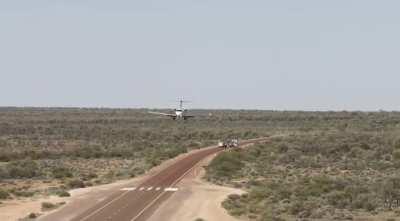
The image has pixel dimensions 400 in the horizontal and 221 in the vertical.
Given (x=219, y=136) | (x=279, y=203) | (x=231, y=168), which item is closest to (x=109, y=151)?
(x=231, y=168)

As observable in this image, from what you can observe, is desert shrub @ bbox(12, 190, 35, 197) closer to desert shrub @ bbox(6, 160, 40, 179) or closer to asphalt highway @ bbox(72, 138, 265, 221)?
asphalt highway @ bbox(72, 138, 265, 221)

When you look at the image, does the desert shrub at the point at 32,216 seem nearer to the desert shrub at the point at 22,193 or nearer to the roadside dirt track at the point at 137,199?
the roadside dirt track at the point at 137,199

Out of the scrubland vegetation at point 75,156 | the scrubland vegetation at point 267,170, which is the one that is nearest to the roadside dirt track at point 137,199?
the scrubland vegetation at point 267,170

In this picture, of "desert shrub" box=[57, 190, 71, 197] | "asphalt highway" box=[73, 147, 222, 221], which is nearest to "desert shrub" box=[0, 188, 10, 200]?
"desert shrub" box=[57, 190, 71, 197]

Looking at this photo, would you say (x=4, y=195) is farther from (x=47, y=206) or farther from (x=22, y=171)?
(x=22, y=171)

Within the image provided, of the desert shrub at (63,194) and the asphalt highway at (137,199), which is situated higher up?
the asphalt highway at (137,199)

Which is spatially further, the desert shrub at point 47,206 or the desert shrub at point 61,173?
the desert shrub at point 61,173

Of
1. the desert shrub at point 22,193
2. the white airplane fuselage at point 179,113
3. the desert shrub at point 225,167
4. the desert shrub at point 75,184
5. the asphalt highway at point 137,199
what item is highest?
the white airplane fuselage at point 179,113

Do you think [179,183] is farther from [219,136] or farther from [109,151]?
[219,136]
